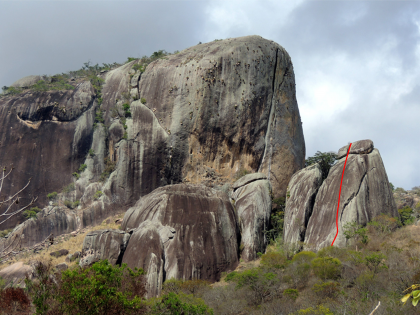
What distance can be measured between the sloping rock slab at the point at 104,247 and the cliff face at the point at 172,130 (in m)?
9.96

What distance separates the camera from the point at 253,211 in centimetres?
2986

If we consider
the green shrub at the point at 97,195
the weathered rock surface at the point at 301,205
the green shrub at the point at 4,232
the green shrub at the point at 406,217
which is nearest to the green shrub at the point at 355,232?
the weathered rock surface at the point at 301,205

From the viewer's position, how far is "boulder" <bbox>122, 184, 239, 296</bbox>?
2414cm

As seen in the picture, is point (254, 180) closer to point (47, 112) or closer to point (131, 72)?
point (131, 72)

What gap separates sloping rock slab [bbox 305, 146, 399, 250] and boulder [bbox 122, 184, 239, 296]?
19.1ft

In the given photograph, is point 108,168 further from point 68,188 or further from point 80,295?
point 80,295

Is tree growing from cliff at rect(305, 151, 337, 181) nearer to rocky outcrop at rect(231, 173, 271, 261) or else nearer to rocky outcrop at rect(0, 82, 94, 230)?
rocky outcrop at rect(231, 173, 271, 261)

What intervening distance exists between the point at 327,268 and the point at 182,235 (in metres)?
9.57

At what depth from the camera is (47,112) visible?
39594mm

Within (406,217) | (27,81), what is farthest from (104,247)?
(27,81)

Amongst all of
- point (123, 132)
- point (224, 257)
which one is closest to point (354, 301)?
point (224, 257)

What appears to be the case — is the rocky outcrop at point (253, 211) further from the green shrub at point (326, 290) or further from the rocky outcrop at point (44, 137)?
the rocky outcrop at point (44, 137)

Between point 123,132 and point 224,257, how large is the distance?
17476 mm

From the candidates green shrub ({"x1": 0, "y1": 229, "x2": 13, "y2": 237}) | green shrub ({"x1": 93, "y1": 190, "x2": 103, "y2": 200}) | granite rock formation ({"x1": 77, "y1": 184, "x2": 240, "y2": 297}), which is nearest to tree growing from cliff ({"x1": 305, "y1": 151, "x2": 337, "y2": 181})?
granite rock formation ({"x1": 77, "y1": 184, "x2": 240, "y2": 297})
